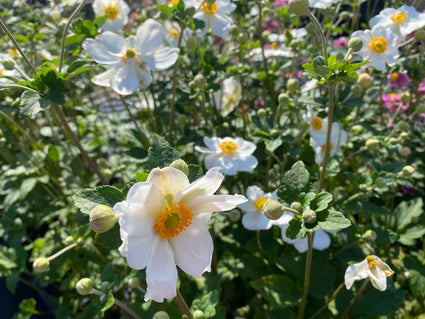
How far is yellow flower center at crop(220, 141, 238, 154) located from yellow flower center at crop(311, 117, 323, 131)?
0.38 m

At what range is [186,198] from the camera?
0.79m

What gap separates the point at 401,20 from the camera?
5.31ft

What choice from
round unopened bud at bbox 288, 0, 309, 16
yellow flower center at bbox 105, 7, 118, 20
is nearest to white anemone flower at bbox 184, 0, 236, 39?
yellow flower center at bbox 105, 7, 118, 20

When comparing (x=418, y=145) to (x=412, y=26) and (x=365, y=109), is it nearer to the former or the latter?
(x=365, y=109)

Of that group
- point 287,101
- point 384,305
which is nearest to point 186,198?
point 287,101

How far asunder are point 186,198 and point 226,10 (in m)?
1.32

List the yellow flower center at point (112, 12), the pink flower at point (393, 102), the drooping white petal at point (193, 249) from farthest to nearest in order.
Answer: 1. the pink flower at point (393, 102)
2. the yellow flower center at point (112, 12)
3. the drooping white petal at point (193, 249)

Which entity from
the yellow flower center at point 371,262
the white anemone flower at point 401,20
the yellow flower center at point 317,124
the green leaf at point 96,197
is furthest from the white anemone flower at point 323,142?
the green leaf at point 96,197

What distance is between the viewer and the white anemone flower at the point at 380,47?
1.47m

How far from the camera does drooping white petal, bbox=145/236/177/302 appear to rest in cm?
75

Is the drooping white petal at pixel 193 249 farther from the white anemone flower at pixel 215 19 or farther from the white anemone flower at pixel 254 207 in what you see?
the white anemone flower at pixel 215 19

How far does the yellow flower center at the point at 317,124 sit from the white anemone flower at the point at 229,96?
1.77 feet

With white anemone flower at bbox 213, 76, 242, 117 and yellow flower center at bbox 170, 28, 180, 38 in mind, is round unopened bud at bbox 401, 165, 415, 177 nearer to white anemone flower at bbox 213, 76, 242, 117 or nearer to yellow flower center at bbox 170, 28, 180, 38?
white anemone flower at bbox 213, 76, 242, 117

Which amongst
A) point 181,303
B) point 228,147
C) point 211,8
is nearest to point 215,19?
point 211,8
